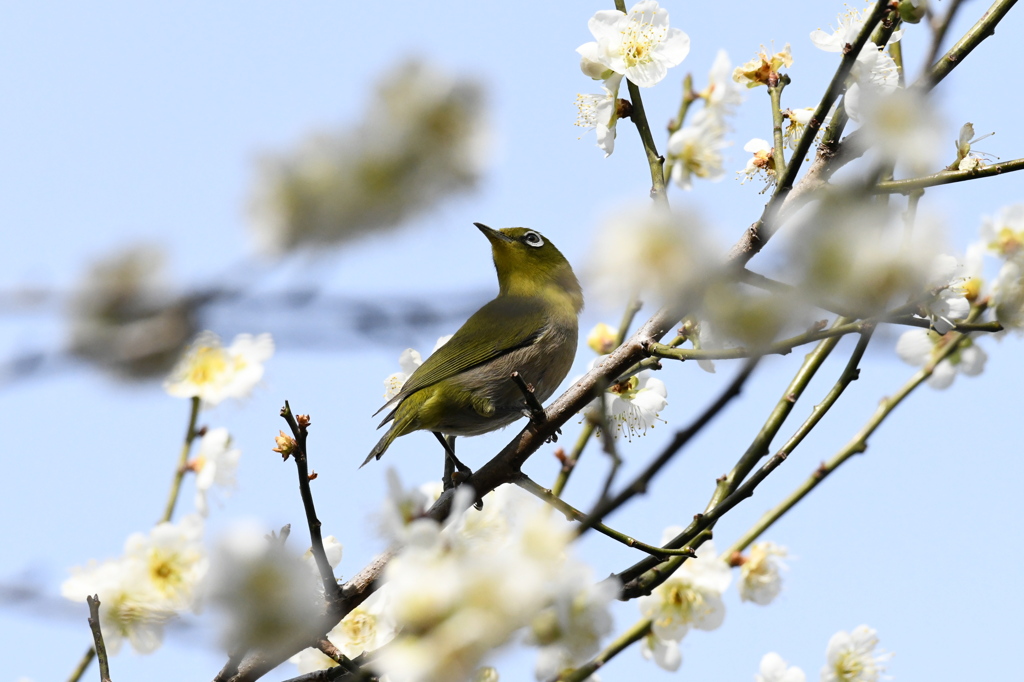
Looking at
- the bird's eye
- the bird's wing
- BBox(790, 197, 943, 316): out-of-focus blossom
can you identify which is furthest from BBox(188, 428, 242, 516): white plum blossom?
the bird's eye

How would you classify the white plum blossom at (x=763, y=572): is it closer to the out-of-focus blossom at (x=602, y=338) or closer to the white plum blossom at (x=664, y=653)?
the white plum blossom at (x=664, y=653)

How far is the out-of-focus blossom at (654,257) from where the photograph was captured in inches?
50.6

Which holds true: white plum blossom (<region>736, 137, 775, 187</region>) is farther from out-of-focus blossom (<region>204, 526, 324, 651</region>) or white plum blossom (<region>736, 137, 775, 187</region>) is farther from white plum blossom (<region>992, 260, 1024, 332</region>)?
out-of-focus blossom (<region>204, 526, 324, 651</region>)

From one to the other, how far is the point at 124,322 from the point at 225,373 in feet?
6.40

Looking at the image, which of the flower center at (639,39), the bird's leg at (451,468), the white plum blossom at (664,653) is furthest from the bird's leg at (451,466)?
the flower center at (639,39)

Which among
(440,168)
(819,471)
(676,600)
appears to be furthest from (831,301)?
(676,600)

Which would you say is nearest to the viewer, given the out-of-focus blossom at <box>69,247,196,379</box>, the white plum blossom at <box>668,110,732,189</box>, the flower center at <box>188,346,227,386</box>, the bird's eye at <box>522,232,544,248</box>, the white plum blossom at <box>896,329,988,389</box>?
the out-of-focus blossom at <box>69,247,196,379</box>

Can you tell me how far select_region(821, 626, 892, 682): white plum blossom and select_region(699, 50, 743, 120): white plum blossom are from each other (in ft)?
6.72

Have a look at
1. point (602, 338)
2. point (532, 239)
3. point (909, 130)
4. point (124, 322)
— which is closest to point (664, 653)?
point (602, 338)

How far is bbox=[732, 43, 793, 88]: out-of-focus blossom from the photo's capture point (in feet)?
10.7

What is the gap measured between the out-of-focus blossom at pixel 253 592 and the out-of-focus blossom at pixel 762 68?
2569mm

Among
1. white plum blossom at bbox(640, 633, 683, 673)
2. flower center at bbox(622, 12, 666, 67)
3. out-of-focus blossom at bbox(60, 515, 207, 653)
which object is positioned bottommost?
white plum blossom at bbox(640, 633, 683, 673)

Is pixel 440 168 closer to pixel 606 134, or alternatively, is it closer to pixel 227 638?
pixel 227 638

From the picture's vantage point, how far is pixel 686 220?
4.33 ft
